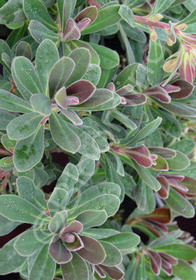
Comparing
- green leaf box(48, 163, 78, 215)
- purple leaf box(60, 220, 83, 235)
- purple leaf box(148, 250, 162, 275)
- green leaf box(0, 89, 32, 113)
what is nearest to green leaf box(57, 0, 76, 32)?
green leaf box(0, 89, 32, 113)

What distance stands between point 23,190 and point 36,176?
14cm

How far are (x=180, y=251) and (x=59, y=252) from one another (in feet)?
2.13

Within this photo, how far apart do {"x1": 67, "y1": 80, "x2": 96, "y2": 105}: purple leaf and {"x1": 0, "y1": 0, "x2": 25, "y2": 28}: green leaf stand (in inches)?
9.5

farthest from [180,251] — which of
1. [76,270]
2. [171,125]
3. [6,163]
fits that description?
[6,163]

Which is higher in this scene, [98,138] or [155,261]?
[98,138]

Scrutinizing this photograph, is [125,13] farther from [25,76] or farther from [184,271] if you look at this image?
[184,271]

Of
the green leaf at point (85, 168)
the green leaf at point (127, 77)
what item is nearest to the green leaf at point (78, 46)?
the green leaf at point (127, 77)

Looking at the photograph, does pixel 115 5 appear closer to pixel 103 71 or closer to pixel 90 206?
pixel 103 71

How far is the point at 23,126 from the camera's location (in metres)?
0.53

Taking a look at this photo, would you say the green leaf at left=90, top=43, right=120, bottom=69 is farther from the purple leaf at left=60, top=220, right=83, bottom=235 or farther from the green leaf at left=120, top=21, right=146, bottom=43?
the purple leaf at left=60, top=220, right=83, bottom=235

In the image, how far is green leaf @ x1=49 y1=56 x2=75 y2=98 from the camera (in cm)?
49

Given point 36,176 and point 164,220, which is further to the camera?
point 164,220

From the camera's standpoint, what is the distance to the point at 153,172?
83 cm

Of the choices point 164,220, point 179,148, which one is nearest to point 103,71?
point 179,148
